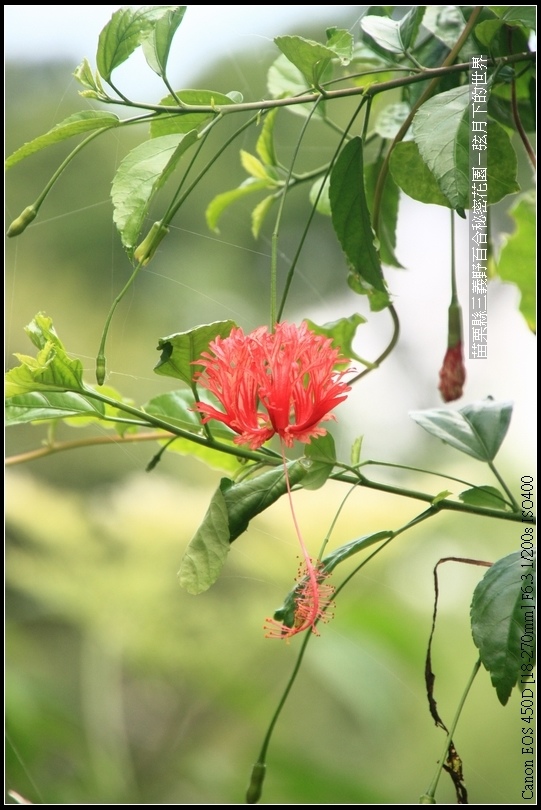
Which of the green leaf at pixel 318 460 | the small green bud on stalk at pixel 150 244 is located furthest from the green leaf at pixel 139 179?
the green leaf at pixel 318 460

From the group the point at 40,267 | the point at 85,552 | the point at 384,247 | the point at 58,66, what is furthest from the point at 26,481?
the point at 384,247

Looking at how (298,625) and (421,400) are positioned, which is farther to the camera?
(421,400)

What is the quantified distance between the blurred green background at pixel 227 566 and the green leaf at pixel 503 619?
13.8 inches

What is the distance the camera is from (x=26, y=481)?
2.87ft

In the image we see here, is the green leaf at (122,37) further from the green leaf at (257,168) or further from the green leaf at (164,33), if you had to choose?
the green leaf at (257,168)

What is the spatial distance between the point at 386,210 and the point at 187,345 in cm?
19

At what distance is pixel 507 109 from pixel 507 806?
1.36 feet

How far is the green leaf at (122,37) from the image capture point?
0.95 feet

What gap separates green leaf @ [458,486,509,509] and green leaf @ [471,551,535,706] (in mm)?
27

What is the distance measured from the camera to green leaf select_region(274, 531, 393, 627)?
31 centimetres

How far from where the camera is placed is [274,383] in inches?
10.0

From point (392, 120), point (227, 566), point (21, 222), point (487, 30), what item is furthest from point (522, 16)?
point (227, 566)

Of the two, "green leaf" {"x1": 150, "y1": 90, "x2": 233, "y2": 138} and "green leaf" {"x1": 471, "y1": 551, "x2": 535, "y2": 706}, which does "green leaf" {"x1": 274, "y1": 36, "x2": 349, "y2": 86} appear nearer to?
"green leaf" {"x1": 150, "y1": 90, "x2": 233, "y2": 138}

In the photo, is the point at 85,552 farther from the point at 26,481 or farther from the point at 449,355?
the point at 449,355
